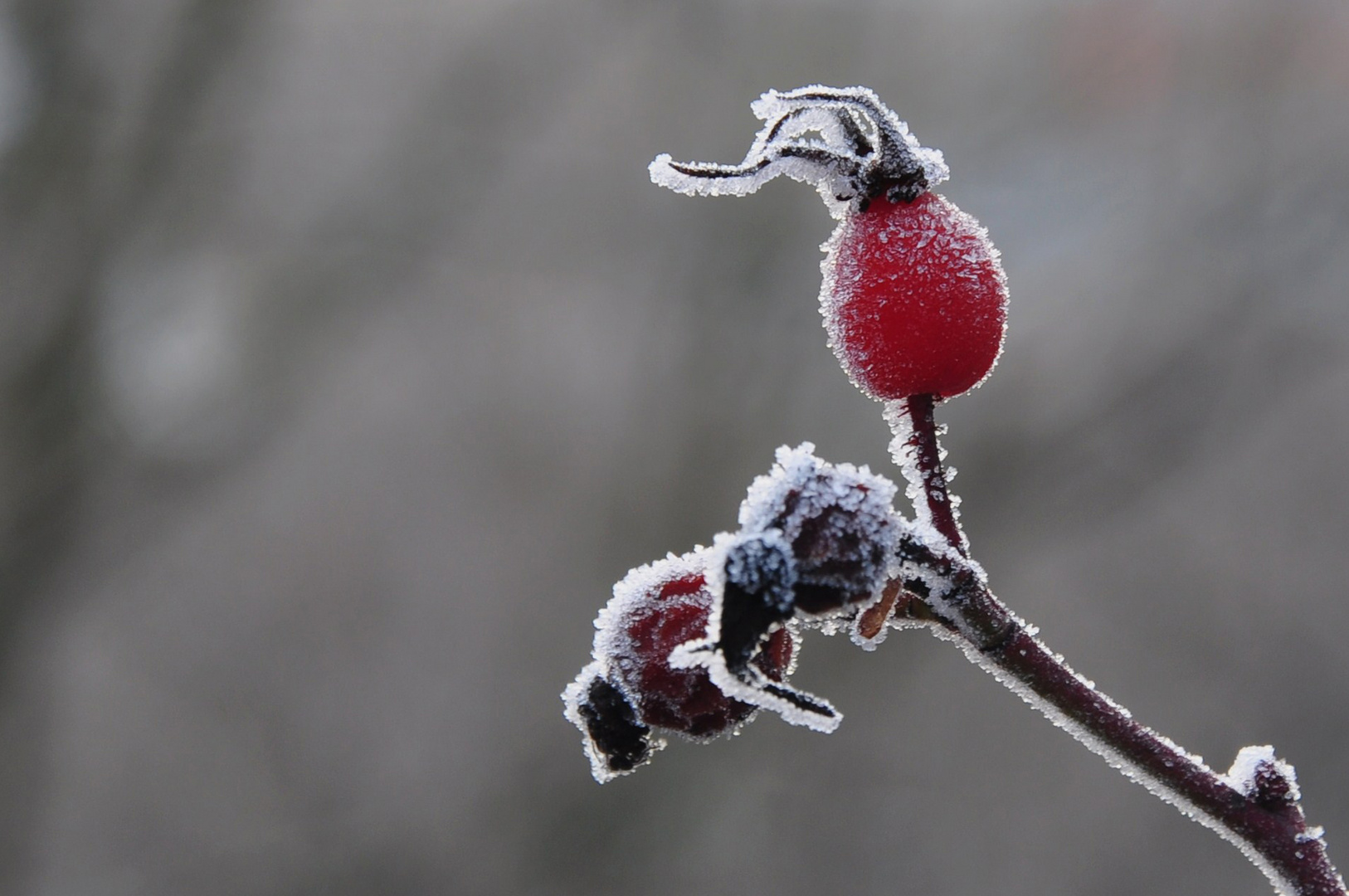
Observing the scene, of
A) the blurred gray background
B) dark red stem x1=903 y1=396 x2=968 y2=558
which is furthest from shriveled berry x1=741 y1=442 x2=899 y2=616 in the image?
the blurred gray background

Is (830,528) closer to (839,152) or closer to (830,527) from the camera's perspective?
(830,527)

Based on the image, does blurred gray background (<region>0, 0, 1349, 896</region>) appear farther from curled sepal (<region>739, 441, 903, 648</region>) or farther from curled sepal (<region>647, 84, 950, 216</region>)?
curled sepal (<region>739, 441, 903, 648</region>)

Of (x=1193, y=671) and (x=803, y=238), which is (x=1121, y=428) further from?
(x=1193, y=671)

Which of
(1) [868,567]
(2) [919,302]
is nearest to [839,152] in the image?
(2) [919,302]

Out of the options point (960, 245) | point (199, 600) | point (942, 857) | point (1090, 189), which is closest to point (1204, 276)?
point (1090, 189)

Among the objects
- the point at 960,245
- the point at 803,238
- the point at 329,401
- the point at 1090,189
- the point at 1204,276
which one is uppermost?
the point at 329,401

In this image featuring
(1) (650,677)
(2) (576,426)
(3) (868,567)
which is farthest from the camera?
(2) (576,426)
